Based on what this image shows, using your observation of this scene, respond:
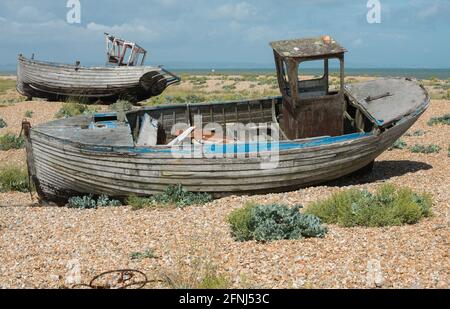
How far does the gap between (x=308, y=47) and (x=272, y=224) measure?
4.60 m

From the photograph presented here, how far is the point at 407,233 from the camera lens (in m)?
7.16

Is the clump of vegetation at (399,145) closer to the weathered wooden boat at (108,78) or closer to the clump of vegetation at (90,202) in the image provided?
the clump of vegetation at (90,202)

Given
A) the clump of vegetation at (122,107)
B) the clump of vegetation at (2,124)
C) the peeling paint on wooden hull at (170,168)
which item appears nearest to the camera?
the peeling paint on wooden hull at (170,168)

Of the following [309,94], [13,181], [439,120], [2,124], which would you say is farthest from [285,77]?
[2,124]

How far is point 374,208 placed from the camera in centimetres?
782

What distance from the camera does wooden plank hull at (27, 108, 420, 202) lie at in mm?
9172

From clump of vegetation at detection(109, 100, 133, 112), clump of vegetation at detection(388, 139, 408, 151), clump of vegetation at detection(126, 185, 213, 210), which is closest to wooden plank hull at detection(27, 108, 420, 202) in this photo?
clump of vegetation at detection(126, 185, 213, 210)

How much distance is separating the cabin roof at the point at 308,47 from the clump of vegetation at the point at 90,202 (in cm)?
468

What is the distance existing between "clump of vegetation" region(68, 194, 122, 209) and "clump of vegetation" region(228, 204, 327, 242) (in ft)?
9.88

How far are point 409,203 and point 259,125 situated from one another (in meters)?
5.52

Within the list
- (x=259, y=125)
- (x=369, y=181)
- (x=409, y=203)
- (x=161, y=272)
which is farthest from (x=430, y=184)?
(x=161, y=272)

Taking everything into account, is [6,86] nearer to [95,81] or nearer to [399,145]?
[95,81]

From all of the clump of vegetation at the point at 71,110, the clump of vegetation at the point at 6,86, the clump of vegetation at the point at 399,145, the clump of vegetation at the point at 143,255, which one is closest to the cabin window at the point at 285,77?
the clump of vegetation at the point at 399,145

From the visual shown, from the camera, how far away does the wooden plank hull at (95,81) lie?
77.3ft
